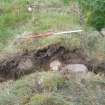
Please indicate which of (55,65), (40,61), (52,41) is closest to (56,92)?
(55,65)

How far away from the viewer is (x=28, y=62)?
5215mm

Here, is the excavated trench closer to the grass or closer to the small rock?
the small rock

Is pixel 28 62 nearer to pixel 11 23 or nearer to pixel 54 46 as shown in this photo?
pixel 54 46

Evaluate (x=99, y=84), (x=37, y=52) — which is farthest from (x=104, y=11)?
(x=37, y=52)

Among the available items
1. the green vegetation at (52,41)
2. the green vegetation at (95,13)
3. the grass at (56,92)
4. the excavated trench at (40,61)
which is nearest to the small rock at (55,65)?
the excavated trench at (40,61)

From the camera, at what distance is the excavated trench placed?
16.9ft

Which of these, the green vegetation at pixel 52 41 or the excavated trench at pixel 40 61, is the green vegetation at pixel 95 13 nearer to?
the green vegetation at pixel 52 41

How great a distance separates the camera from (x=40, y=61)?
5277mm

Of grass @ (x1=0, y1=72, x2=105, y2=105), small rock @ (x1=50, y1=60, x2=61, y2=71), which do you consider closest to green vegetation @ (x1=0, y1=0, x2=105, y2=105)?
grass @ (x1=0, y1=72, x2=105, y2=105)

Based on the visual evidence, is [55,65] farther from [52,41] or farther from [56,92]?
[56,92]

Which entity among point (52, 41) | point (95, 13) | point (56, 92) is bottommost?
point (56, 92)

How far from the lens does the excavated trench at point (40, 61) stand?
5.14 metres

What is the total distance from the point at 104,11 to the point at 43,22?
1622 millimetres

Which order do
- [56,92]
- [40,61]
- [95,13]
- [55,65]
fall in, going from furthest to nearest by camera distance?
[40,61]
[55,65]
[95,13]
[56,92]
